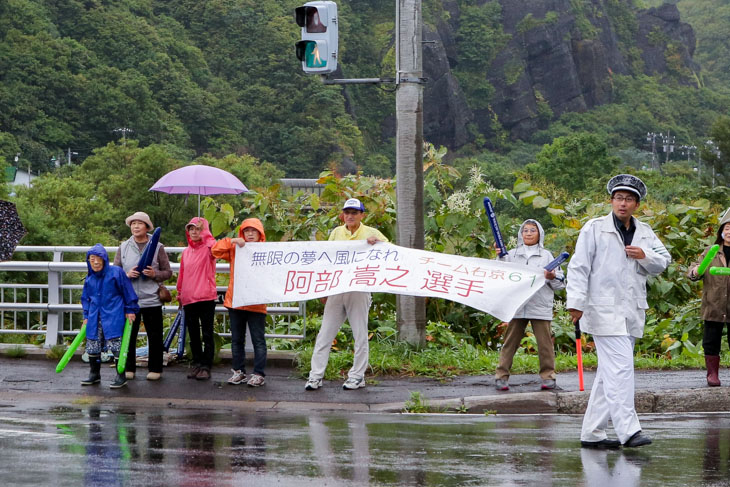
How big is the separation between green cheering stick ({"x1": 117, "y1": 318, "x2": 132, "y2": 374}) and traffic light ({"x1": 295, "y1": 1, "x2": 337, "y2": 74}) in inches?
136

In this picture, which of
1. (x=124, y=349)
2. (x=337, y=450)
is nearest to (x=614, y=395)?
(x=337, y=450)

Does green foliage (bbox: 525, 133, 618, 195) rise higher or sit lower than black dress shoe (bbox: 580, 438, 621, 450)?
higher

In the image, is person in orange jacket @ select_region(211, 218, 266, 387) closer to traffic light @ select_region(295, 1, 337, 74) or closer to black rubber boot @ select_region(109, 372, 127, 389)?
black rubber boot @ select_region(109, 372, 127, 389)

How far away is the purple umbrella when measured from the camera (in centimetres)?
1208

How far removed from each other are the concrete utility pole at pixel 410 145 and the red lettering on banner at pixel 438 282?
1.05 meters

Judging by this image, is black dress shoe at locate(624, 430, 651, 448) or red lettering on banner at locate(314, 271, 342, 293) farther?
red lettering on banner at locate(314, 271, 342, 293)

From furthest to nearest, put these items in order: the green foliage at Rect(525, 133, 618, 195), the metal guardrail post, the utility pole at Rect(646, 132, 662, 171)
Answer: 1. the utility pole at Rect(646, 132, 662, 171)
2. the green foliage at Rect(525, 133, 618, 195)
3. the metal guardrail post

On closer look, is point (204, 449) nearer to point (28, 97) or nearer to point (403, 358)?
point (403, 358)

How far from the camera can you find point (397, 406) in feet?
32.0

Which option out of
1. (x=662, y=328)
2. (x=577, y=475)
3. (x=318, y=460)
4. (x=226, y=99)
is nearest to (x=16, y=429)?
(x=318, y=460)

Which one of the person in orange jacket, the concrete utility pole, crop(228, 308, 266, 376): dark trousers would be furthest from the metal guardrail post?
the concrete utility pole

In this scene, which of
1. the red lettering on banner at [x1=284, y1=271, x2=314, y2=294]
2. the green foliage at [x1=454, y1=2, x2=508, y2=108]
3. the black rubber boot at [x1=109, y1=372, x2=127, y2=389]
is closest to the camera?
the black rubber boot at [x1=109, y1=372, x2=127, y2=389]

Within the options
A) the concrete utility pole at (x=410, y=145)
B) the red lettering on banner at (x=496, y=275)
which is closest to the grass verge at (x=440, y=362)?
the concrete utility pole at (x=410, y=145)

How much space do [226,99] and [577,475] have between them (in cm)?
12069
